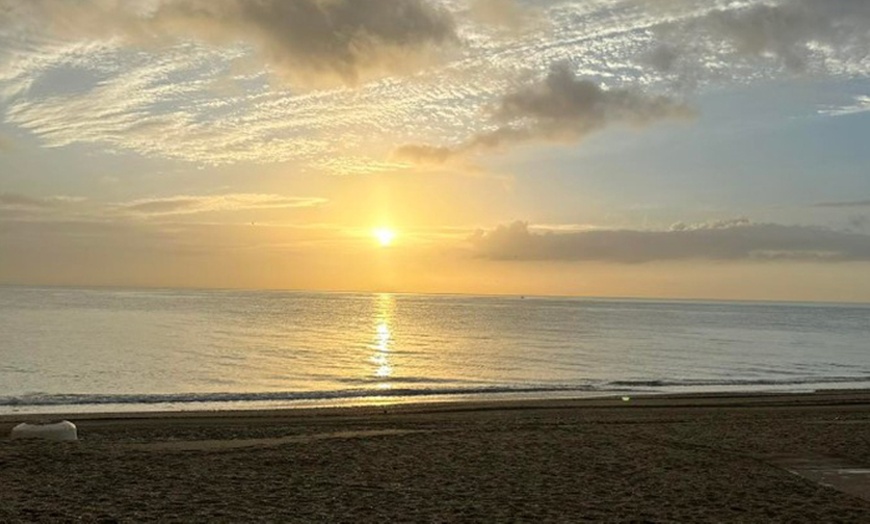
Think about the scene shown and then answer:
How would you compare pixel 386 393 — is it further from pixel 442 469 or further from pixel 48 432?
pixel 442 469

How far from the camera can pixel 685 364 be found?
54188 mm

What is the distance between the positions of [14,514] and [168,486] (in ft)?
8.40

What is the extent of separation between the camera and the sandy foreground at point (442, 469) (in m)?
11.2

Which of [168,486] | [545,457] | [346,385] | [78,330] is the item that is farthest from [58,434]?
[78,330]

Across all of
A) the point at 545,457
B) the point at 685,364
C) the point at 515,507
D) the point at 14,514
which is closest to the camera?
the point at 14,514

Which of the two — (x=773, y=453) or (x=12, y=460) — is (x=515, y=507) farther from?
(x=12, y=460)

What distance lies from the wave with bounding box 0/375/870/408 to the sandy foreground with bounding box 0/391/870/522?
290 inches

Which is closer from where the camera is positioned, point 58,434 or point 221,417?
point 58,434

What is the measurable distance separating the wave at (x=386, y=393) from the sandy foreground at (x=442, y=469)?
7.37 m

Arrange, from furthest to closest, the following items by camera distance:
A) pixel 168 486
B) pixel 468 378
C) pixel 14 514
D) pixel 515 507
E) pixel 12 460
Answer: pixel 468 378
pixel 12 460
pixel 168 486
pixel 515 507
pixel 14 514

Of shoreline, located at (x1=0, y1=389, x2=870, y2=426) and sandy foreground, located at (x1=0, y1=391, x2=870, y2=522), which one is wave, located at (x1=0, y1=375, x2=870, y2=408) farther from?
sandy foreground, located at (x1=0, y1=391, x2=870, y2=522)

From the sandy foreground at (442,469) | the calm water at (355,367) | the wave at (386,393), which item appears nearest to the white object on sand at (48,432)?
the sandy foreground at (442,469)

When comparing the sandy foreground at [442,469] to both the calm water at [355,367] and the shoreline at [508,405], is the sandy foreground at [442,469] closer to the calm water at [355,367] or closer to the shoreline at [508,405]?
the shoreline at [508,405]

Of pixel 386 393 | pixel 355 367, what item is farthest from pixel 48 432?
pixel 355 367
